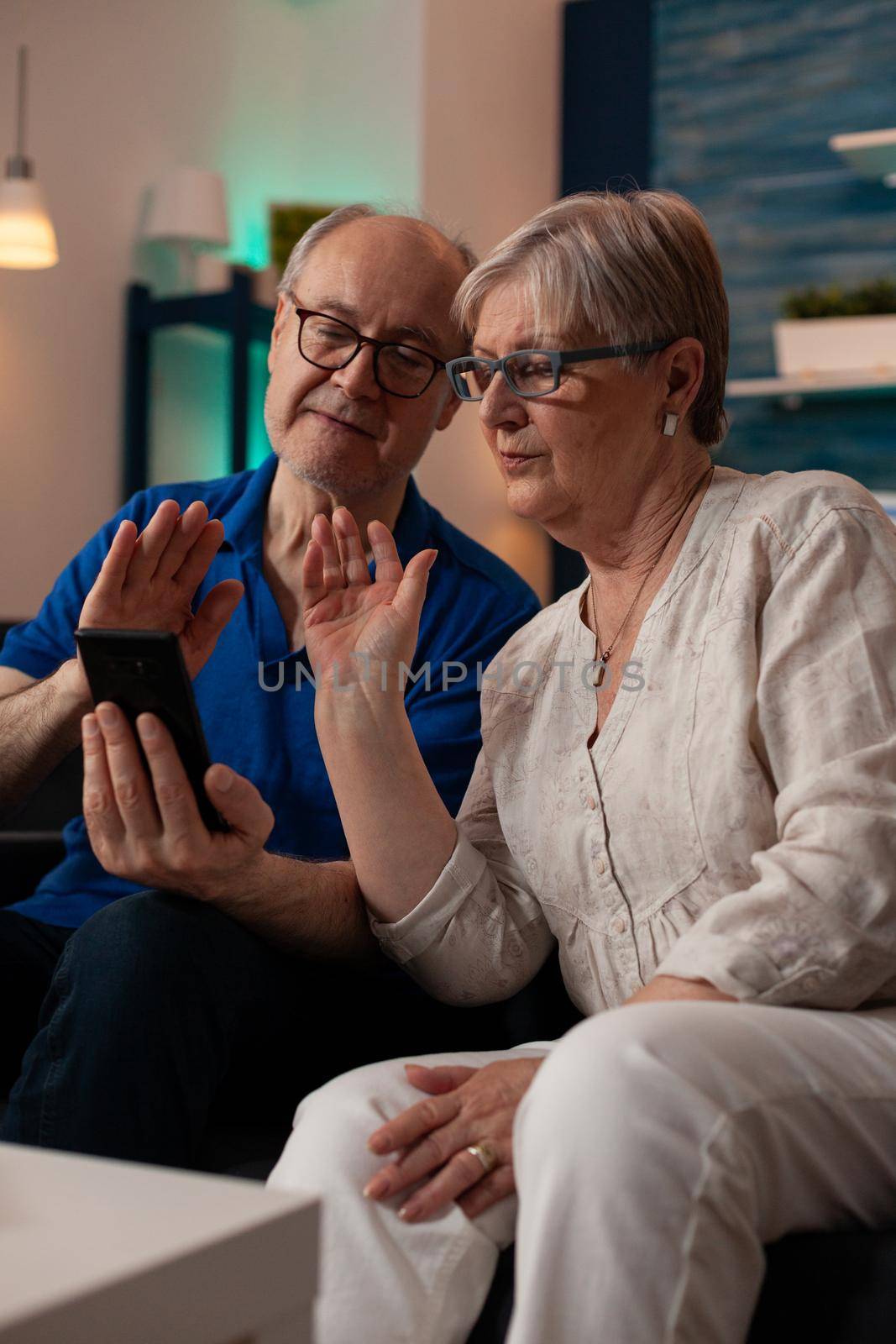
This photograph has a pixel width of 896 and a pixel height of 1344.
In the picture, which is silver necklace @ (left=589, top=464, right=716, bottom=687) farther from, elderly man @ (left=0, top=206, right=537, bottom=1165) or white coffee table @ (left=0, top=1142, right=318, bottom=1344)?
white coffee table @ (left=0, top=1142, right=318, bottom=1344)

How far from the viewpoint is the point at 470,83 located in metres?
4.41

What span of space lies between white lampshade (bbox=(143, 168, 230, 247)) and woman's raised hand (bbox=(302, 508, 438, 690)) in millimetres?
2612

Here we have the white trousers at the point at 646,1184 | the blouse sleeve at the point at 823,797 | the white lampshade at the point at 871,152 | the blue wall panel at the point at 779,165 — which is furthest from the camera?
the blue wall panel at the point at 779,165

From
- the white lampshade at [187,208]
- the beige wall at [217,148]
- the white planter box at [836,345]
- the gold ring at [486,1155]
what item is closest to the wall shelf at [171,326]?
the beige wall at [217,148]

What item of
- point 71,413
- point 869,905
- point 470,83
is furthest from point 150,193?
point 869,905

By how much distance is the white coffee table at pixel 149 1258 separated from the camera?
2.13ft

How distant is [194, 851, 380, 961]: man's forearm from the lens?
1392 mm

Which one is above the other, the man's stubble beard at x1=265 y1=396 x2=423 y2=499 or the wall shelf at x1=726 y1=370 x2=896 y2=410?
the man's stubble beard at x1=265 y1=396 x2=423 y2=499

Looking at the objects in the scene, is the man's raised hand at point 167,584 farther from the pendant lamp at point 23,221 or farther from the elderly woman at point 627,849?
the pendant lamp at point 23,221

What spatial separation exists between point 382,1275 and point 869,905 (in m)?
0.46

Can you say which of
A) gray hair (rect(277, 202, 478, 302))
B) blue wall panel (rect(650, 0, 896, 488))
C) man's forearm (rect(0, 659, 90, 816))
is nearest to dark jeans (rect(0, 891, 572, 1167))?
man's forearm (rect(0, 659, 90, 816))

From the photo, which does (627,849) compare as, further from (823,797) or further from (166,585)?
(166,585)

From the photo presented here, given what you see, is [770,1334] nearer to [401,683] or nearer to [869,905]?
[869,905]

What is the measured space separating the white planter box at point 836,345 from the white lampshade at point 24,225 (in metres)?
2.13
